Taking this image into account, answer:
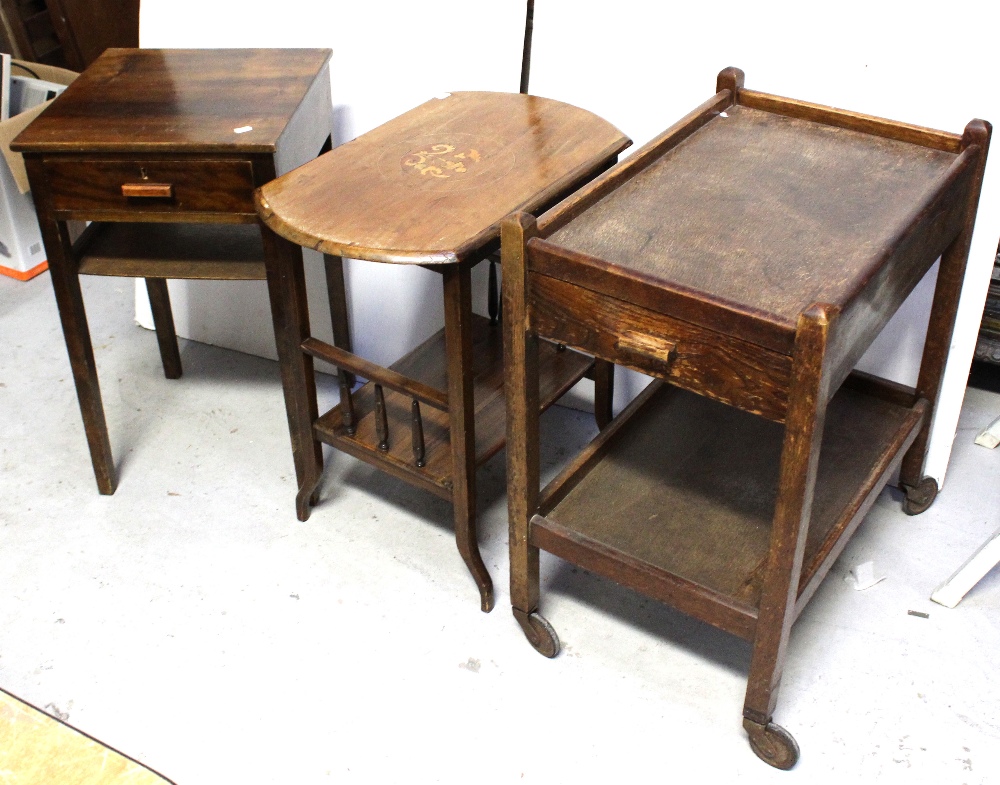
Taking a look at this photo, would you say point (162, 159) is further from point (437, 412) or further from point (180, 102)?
point (437, 412)

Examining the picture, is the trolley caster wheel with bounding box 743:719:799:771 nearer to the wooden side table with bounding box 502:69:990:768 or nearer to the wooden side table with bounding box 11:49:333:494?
the wooden side table with bounding box 502:69:990:768

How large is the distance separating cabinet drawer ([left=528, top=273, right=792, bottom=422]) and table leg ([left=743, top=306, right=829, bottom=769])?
0.04 metres

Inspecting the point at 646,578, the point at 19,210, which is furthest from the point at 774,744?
the point at 19,210

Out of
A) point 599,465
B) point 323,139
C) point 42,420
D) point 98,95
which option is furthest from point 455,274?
point 42,420

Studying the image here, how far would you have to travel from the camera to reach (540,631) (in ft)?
6.46

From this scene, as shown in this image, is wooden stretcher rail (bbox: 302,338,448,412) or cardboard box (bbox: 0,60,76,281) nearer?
wooden stretcher rail (bbox: 302,338,448,412)

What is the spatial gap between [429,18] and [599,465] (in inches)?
39.5

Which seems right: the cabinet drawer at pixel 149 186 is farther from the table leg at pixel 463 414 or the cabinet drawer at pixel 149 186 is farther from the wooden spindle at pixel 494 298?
the wooden spindle at pixel 494 298

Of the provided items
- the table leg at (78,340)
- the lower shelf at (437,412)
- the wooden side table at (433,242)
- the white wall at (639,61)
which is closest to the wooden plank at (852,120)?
the white wall at (639,61)

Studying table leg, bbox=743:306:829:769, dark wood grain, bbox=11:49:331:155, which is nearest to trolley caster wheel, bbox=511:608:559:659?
table leg, bbox=743:306:829:769

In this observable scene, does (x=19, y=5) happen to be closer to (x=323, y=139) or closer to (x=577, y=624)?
(x=323, y=139)

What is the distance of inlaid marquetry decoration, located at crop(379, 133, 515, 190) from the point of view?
183 cm

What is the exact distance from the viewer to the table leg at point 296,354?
195 cm

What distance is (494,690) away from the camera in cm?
192
